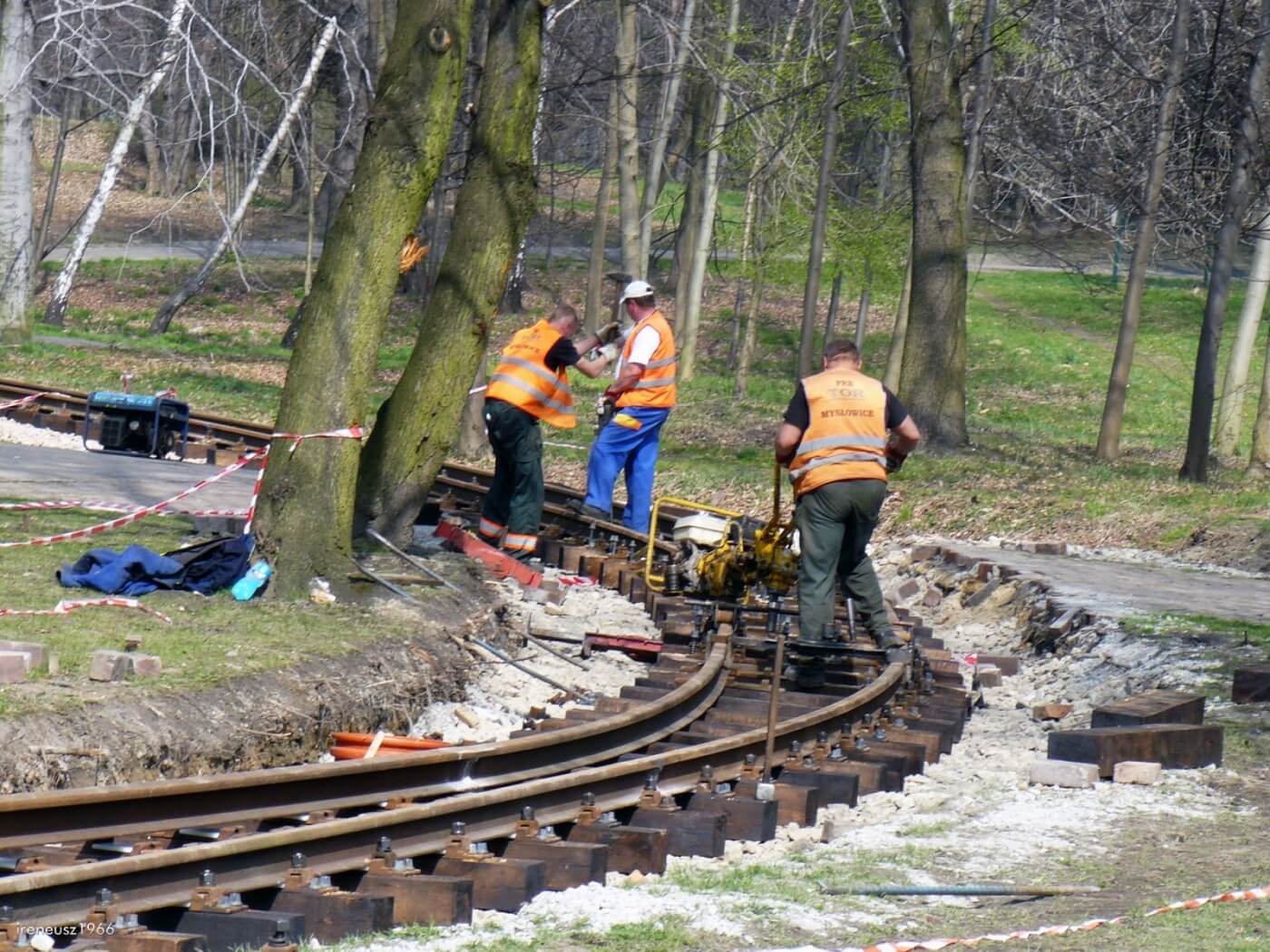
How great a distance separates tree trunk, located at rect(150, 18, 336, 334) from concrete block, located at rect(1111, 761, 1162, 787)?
13.2 metres

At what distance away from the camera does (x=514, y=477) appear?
13.1m

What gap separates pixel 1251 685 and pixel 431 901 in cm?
609

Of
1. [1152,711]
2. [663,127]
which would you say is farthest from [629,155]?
[1152,711]

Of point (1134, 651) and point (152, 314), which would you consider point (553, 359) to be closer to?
point (1134, 651)

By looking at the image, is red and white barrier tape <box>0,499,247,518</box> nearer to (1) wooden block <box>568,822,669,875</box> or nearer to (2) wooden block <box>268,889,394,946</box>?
(1) wooden block <box>568,822,669,875</box>

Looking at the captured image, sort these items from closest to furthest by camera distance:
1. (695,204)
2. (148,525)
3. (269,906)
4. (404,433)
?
(269,906)
(404,433)
(148,525)
(695,204)

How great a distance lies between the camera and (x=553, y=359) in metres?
13.0

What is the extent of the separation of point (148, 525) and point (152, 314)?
26346mm

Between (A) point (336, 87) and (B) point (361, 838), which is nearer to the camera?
(B) point (361, 838)

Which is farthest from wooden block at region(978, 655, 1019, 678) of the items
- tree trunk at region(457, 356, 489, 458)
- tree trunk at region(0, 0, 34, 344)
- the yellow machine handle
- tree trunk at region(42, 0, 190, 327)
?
tree trunk at region(0, 0, 34, 344)

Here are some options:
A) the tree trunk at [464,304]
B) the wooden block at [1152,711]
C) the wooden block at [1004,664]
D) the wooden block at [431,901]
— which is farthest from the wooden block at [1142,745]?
the tree trunk at [464,304]

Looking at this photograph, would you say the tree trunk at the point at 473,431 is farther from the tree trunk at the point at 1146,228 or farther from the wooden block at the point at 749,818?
the wooden block at the point at 749,818

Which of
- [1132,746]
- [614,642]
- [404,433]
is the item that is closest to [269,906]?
[1132,746]

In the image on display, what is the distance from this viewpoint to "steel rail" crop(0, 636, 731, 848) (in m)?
5.46
